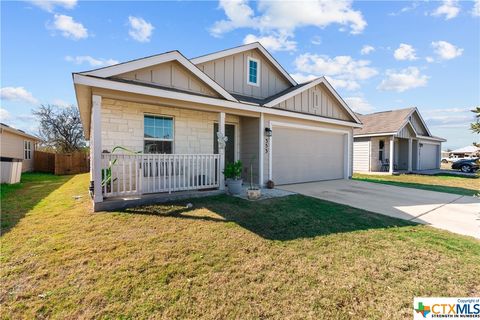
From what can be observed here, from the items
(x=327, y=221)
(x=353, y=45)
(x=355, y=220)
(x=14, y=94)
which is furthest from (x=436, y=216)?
(x=14, y=94)

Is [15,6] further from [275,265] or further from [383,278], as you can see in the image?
[383,278]

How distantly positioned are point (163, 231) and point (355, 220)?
13.8ft

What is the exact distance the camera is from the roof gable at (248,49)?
339 inches

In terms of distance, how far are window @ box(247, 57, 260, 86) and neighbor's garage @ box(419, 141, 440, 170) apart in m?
18.6

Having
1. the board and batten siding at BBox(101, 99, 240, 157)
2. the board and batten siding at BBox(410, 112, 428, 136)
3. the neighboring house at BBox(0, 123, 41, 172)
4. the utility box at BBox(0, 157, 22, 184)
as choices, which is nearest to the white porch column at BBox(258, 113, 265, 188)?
the board and batten siding at BBox(101, 99, 240, 157)

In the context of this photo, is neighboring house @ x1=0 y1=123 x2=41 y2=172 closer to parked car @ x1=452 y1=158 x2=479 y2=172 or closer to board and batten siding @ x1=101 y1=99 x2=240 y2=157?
board and batten siding @ x1=101 y1=99 x2=240 y2=157

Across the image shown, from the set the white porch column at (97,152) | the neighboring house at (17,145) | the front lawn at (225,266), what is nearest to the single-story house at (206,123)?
the white porch column at (97,152)

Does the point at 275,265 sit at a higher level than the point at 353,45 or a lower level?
lower

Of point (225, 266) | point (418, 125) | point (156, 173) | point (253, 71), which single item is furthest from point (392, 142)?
point (225, 266)

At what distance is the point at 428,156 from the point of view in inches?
829

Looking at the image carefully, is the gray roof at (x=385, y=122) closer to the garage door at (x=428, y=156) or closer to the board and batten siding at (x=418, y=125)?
the board and batten siding at (x=418, y=125)

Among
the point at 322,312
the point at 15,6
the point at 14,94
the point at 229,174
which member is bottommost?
the point at 322,312

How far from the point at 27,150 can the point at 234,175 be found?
19.4m

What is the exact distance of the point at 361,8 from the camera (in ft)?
26.0
